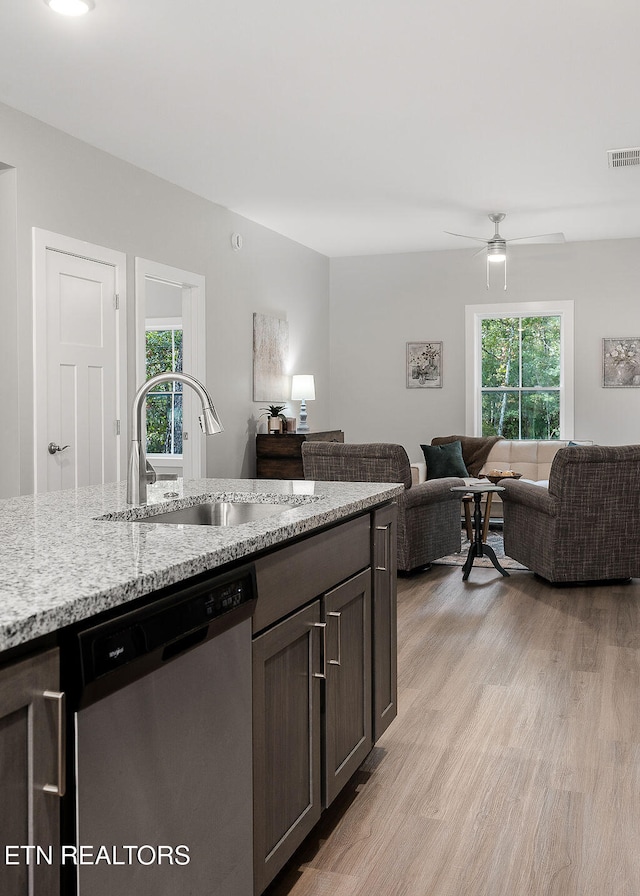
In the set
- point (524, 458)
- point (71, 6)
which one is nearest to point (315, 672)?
point (71, 6)

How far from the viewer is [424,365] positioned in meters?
8.25

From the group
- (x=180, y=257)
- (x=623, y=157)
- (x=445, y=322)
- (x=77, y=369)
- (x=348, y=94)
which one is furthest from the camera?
(x=445, y=322)

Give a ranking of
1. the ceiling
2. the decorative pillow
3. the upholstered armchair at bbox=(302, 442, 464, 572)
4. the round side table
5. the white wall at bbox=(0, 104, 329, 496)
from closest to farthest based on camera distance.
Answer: the ceiling, the white wall at bbox=(0, 104, 329, 496), the upholstered armchair at bbox=(302, 442, 464, 572), the round side table, the decorative pillow

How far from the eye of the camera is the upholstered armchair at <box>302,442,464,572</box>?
487 centimetres

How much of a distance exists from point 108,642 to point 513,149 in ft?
15.0

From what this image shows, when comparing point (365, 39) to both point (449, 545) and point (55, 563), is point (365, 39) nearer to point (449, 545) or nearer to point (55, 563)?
point (55, 563)

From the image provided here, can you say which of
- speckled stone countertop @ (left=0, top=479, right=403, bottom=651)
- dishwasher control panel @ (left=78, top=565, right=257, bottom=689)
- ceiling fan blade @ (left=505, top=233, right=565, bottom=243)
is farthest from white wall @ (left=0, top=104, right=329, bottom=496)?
dishwasher control panel @ (left=78, top=565, right=257, bottom=689)

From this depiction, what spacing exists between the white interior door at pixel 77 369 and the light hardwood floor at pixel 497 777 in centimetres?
215

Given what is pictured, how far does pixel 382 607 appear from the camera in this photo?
2467 millimetres

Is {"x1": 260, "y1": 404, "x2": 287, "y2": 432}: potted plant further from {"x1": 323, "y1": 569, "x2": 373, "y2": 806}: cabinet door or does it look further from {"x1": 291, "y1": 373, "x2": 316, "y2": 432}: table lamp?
{"x1": 323, "y1": 569, "x2": 373, "y2": 806}: cabinet door

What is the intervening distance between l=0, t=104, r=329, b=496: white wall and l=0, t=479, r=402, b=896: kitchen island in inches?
85.2

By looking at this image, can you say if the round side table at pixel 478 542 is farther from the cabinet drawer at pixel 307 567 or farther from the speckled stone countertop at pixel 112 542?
the cabinet drawer at pixel 307 567

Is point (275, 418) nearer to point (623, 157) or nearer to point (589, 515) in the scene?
point (589, 515)

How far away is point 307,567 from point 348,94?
9.77ft
